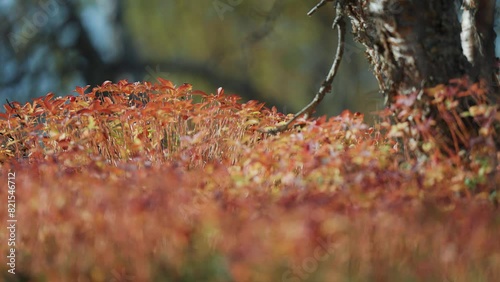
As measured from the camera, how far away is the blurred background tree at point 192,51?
8.26m

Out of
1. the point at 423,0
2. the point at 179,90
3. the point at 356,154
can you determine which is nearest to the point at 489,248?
the point at 356,154

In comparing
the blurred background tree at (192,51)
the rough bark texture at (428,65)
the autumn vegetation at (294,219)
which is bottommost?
the autumn vegetation at (294,219)

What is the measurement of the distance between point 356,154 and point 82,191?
1.32 m

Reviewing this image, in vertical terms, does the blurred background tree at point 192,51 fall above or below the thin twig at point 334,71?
above

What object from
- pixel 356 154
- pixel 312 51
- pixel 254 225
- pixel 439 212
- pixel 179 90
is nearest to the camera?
pixel 254 225

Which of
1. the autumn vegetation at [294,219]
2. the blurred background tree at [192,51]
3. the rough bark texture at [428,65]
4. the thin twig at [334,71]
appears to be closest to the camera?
the autumn vegetation at [294,219]

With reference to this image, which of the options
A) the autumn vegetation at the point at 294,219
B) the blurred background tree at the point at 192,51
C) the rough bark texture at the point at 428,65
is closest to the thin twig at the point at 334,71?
the rough bark texture at the point at 428,65

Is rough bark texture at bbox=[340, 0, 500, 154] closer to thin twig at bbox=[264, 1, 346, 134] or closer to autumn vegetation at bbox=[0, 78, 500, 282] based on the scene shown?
autumn vegetation at bbox=[0, 78, 500, 282]

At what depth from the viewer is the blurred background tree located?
8258 mm

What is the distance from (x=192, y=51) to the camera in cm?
845

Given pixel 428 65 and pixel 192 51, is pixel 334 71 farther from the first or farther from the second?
pixel 192 51

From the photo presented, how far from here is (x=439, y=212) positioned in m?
2.82

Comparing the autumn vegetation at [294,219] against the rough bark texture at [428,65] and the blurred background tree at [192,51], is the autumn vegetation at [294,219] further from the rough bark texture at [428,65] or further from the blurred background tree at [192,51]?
the blurred background tree at [192,51]

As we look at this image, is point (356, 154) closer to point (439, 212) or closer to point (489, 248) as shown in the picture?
point (439, 212)
